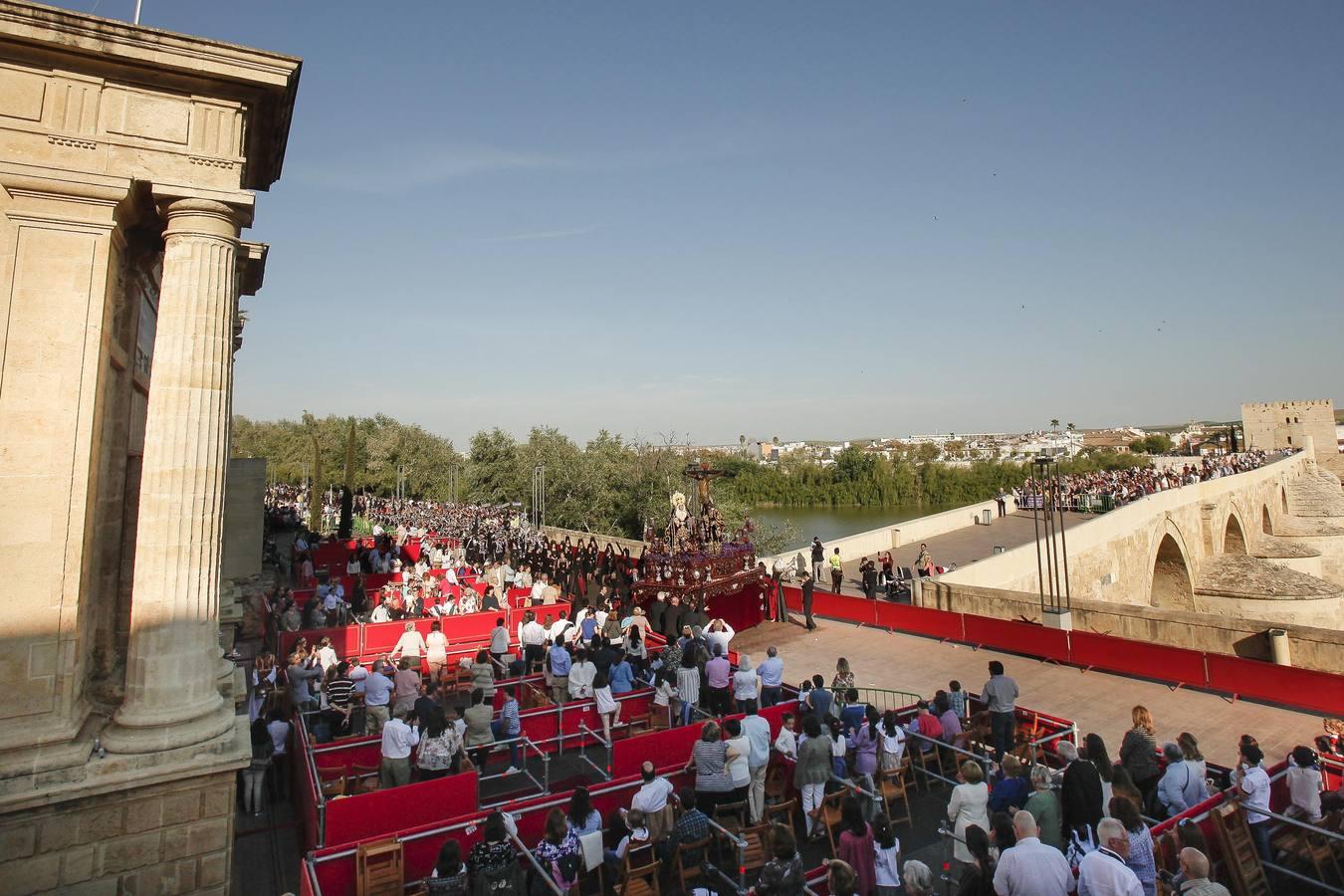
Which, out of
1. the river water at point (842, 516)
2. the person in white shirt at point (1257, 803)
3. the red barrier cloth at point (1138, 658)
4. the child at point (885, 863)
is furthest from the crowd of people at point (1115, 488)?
the child at point (885, 863)

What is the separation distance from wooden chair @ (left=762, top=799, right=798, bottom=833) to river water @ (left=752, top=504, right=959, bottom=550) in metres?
51.8

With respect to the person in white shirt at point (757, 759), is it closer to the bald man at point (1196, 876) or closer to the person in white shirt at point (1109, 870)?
the person in white shirt at point (1109, 870)

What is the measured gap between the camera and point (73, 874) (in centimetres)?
605

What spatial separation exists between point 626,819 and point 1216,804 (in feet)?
17.3

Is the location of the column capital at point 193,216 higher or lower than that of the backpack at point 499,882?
higher

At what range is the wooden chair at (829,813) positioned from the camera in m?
7.23

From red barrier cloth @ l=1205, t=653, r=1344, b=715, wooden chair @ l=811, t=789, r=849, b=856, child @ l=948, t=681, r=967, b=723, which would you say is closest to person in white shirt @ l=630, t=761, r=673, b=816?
wooden chair @ l=811, t=789, r=849, b=856

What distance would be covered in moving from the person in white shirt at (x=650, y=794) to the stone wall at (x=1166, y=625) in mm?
12562

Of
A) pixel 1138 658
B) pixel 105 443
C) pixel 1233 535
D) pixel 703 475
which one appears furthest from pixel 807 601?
pixel 1233 535

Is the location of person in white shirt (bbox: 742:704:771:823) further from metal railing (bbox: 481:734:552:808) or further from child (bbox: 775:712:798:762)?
metal railing (bbox: 481:734:552:808)

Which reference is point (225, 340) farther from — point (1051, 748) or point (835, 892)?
point (1051, 748)

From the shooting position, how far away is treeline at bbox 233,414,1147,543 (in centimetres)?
4428

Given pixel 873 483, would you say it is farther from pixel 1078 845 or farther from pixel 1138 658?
pixel 1078 845

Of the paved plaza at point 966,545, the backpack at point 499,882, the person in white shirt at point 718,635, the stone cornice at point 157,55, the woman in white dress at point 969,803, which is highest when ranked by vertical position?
the stone cornice at point 157,55
